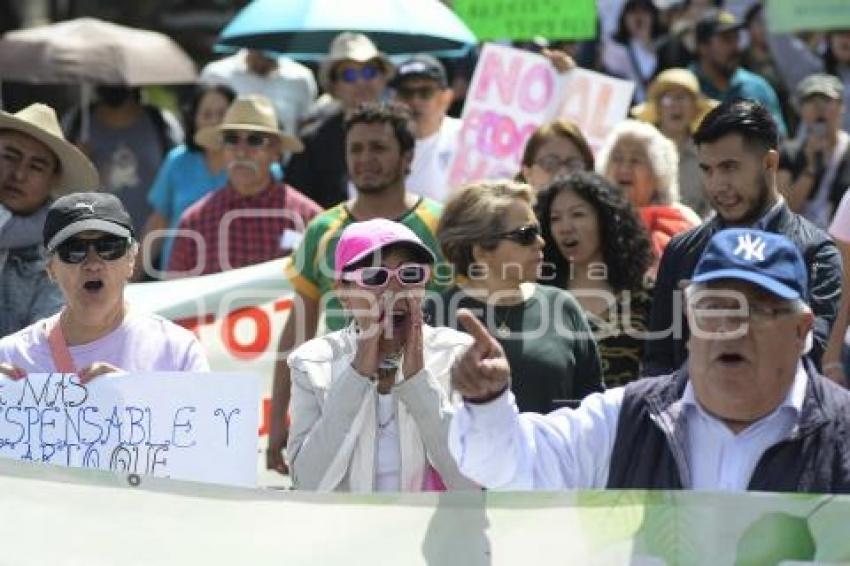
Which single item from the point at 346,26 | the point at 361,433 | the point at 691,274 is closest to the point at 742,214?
the point at 691,274

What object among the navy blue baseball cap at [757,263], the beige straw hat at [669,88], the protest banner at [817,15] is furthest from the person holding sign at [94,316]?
the protest banner at [817,15]

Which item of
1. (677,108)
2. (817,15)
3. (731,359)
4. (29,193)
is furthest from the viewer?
(817,15)

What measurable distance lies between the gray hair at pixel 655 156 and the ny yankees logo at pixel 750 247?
4.09 meters

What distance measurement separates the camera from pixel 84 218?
6113 millimetres

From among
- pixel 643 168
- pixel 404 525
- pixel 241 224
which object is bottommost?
pixel 404 525

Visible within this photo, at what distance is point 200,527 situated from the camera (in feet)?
16.3

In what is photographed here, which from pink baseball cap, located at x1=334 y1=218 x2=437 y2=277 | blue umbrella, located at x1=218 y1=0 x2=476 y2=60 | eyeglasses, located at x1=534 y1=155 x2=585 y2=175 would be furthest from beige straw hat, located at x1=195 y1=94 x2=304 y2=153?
pink baseball cap, located at x1=334 y1=218 x2=437 y2=277

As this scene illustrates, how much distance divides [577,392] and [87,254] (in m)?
1.55

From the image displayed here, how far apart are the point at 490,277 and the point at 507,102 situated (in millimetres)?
3852

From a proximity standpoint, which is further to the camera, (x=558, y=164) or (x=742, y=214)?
(x=558, y=164)

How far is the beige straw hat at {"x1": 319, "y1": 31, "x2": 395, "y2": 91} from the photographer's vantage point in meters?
11.3

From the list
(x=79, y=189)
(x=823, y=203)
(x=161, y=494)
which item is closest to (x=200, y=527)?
(x=161, y=494)

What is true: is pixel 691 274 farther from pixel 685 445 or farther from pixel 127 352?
pixel 685 445

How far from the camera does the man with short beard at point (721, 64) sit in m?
12.3
